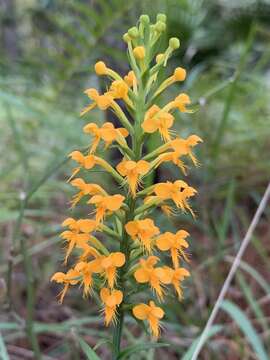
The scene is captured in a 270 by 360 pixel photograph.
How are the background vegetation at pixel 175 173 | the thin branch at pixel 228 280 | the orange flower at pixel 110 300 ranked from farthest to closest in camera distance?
the background vegetation at pixel 175 173 → the thin branch at pixel 228 280 → the orange flower at pixel 110 300

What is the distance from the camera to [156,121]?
94 centimetres

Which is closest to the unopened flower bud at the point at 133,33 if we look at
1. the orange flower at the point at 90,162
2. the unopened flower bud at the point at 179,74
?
the unopened flower bud at the point at 179,74

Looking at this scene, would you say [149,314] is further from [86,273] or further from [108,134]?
[108,134]

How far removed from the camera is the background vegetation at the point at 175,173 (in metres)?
1.90

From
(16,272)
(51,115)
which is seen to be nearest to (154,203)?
(16,272)

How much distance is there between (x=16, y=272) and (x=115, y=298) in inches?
61.5

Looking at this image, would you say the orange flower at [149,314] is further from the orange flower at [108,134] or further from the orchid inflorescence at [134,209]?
the orange flower at [108,134]

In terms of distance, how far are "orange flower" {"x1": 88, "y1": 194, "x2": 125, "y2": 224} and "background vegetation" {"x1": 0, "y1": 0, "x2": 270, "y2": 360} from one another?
1.90 ft

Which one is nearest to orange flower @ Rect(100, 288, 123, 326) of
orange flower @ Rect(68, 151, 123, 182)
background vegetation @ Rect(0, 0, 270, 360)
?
orange flower @ Rect(68, 151, 123, 182)

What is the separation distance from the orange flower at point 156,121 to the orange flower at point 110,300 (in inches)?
12.0

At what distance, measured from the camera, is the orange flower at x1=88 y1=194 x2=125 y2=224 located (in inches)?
36.4

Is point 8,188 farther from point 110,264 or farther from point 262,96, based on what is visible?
point 110,264

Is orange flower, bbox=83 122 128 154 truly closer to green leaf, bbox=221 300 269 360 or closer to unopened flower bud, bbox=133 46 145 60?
unopened flower bud, bbox=133 46 145 60

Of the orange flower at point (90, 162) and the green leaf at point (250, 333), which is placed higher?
the orange flower at point (90, 162)
